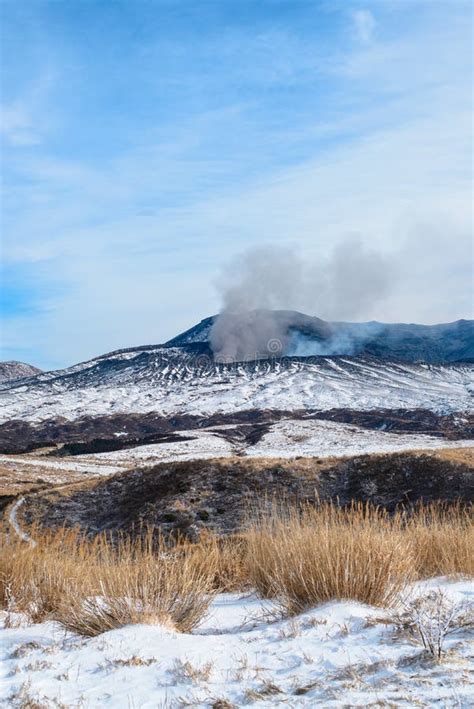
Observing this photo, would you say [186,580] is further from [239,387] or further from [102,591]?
[239,387]

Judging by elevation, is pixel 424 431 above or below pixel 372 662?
below

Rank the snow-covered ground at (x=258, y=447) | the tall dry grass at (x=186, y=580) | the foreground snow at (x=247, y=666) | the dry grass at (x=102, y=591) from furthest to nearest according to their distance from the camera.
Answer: the snow-covered ground at (x=258, y=447) < the tall dry grass at (x=186, y=580) < the dry grass at (x=102, y=591) < the foreground snow at (x=247, y=666)

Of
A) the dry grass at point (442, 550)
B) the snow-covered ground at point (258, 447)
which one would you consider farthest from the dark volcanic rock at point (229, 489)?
the dry grass at point (442, 550)

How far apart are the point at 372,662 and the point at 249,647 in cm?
89

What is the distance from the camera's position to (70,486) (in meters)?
28.9

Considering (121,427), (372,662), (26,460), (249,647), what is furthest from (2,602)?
(121,427)

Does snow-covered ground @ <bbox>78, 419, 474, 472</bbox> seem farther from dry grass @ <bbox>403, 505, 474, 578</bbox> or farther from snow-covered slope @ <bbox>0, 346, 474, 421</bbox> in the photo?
dry grass @ <bbox>403, 505, 474, 578</bbox>

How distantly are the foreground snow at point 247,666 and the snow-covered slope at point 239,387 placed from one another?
88552 mm

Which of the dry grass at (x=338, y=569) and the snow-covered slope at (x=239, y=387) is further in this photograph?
the snow-covered slope at (x=239, y=387)

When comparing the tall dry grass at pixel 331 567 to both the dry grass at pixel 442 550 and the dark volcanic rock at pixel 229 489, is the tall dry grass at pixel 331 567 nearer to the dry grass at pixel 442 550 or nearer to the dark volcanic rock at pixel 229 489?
the dry grass at pixel 442 550

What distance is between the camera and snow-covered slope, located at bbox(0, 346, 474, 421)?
101 meters

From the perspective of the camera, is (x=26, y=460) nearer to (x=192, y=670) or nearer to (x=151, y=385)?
(x=192, y=670)

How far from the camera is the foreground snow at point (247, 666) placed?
3172 millimetres

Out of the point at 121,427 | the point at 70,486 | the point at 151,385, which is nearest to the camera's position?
the point at 70,486
